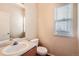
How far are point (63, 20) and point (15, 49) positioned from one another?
60 cm

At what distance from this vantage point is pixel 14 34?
118cm

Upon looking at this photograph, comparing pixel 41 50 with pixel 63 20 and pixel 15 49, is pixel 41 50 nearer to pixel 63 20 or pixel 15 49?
pixel 15 49

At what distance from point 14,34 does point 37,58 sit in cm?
35

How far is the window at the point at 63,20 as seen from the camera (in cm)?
117

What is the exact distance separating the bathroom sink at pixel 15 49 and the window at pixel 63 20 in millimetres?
386

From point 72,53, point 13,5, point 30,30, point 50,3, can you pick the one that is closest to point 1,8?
point 13,5

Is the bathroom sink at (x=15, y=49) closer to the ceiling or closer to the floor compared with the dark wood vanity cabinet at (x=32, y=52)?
closer to the ceiling

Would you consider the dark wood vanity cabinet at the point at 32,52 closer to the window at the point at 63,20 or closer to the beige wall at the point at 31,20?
the beige wall at the point at 31,20

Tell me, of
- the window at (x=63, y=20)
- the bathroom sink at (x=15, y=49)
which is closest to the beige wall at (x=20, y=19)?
the bathroom sink at (x=15, y=49)

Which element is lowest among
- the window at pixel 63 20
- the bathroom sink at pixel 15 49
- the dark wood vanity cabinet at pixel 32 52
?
the dark wood vanity cabinet at pixel 32 52

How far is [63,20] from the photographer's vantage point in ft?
3.87

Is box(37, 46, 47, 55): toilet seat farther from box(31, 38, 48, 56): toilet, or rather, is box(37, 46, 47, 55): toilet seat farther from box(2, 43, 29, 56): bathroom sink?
box(2, 43, 29, 56): bathroom sink

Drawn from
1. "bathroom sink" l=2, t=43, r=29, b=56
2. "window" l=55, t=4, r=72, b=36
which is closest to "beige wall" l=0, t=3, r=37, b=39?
"bathroom sink" l=2, t=43, r=29, b=56

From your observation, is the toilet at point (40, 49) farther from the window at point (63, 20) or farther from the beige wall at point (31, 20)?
the window at point (63, 20)
